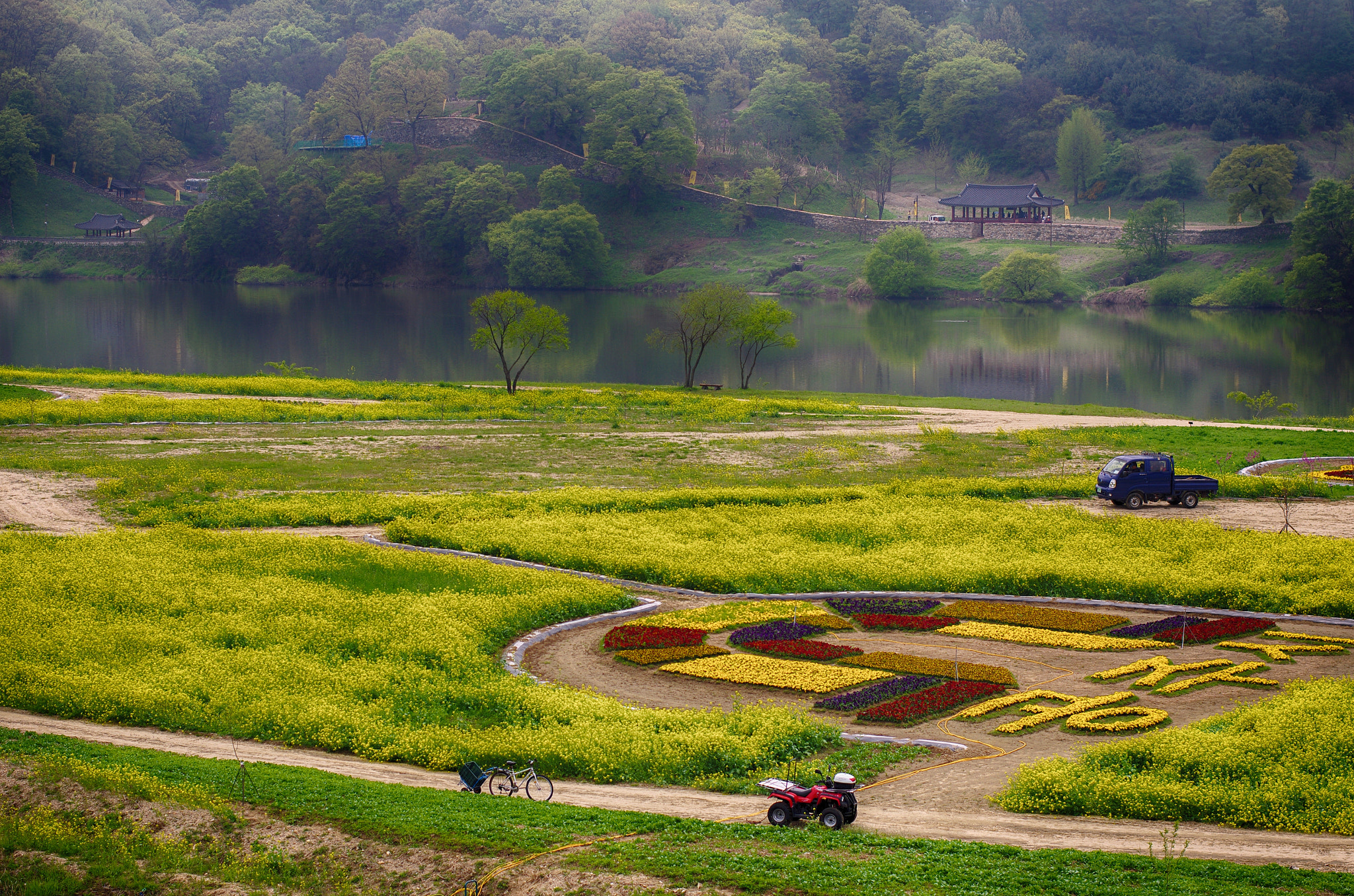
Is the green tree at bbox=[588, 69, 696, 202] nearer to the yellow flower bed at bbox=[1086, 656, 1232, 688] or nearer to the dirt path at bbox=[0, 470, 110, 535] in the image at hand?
the dirt path at bbox=[0, 470, 110, 535]

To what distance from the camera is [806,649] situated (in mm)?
23406

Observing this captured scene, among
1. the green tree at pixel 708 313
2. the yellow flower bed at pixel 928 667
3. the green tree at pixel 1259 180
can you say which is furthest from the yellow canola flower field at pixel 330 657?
the green tree at pixel 1259 180

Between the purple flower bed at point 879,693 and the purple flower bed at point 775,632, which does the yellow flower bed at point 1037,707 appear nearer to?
the purple flower bed at point 879,693

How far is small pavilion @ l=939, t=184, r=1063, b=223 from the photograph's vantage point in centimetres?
14338

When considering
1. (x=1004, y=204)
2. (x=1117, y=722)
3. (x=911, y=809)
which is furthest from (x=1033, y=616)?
(x=1004, y=204)

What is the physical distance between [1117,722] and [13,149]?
182915mm

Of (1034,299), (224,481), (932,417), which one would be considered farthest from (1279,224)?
(224,481)

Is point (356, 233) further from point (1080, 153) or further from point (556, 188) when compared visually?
point (1080, 153)

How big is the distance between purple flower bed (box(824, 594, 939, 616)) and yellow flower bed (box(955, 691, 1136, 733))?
18.9 feet

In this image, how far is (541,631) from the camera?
990 inches

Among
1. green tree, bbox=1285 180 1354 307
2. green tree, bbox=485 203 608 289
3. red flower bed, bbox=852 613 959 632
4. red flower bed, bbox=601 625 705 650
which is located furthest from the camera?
green tree, bbox=485 203 608 289

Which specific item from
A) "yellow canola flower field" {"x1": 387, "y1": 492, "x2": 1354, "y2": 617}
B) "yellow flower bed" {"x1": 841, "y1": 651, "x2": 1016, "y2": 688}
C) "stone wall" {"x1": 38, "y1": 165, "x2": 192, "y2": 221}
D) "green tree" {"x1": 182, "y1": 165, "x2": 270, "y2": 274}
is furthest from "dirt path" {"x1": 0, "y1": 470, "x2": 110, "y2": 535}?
"stone wall" {"x1": 38, "y1": 165, "x2": 192, "y2": 221}

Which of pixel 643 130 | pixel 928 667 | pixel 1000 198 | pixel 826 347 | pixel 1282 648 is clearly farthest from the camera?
pixel 643 130

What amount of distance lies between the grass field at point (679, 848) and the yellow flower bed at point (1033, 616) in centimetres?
1165
